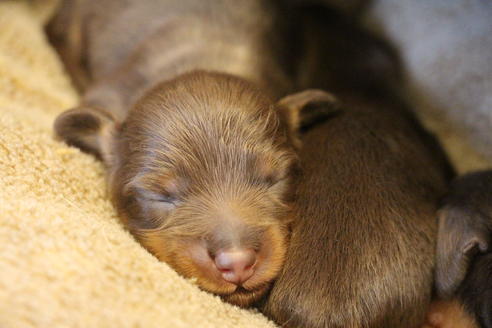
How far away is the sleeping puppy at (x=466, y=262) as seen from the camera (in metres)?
2.21

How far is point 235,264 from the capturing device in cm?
198

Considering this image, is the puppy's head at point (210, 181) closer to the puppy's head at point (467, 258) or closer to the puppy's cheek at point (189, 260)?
the puppy's cheek at point (189, 260)

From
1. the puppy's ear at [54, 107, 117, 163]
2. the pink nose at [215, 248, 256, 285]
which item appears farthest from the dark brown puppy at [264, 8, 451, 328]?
the puppy's ear at [54, 107, 117, 163]

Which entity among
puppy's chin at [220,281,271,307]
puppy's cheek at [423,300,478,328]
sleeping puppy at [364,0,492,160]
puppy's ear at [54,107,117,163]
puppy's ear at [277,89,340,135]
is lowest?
puppy's ear at [54,107,117,163]

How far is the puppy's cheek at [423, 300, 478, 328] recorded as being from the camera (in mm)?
2242

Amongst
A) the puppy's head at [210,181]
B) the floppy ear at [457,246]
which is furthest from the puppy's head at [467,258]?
the puppy's head at [210,181]

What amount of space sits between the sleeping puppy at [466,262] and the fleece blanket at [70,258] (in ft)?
2.35

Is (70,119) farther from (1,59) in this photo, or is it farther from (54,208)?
(1,59)

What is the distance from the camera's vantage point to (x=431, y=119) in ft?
10.9

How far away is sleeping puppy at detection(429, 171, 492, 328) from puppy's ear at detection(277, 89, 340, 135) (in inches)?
29.6

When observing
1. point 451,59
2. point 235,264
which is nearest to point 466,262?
point 235,264

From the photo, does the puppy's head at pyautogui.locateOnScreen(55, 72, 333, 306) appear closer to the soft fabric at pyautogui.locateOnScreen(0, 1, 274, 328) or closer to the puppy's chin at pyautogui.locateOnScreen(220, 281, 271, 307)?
the puppy's chin at pyautogui.locateOnScreen(220, 281, 271, 307)

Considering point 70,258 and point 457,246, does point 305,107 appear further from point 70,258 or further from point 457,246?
point 70,258

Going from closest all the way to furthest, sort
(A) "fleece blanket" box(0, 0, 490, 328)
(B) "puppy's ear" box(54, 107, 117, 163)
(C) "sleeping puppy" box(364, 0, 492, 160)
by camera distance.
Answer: (A) "fleece blanket" box(0, 0, 490, 328), (B) "puppy's ear" box(54, 107, 117, 163), (C) "sleeping puppy" box(364, 0, 492, 160)
